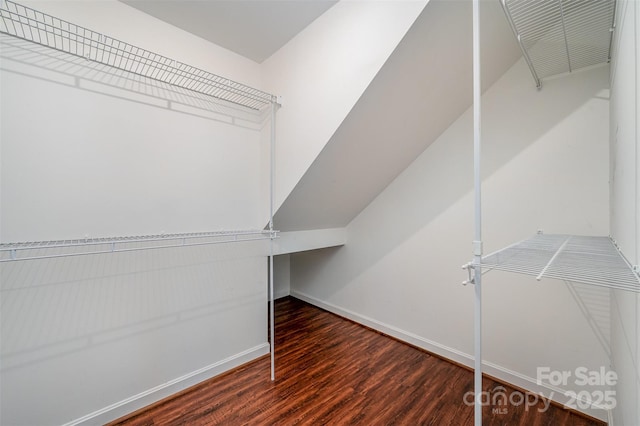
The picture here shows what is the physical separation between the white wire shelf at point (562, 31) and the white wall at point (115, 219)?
5.85 feet

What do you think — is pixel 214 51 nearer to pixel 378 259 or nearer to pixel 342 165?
pixel 342 165

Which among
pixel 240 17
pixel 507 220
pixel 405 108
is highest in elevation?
pixel 240 17

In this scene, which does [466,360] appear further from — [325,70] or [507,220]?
[325,70]

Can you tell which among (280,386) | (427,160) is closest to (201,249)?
(280,386)

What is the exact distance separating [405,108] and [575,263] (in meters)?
1.25

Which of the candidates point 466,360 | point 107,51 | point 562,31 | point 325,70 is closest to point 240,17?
point 325,70

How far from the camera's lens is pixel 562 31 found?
130cm

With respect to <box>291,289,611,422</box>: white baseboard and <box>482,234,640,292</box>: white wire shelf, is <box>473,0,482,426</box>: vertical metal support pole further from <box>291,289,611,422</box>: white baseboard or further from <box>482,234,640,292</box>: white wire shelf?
<box>291,289,611,422</box>: white baseboard

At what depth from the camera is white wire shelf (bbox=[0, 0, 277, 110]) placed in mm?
1249

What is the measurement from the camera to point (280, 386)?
185 centimetres

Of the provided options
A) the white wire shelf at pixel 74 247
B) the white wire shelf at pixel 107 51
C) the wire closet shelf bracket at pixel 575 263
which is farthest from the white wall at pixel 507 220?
the white wire shelf at pixel 74 247

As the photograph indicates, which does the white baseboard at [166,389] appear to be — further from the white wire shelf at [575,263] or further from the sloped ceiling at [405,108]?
the white wire shelf at [575,263]

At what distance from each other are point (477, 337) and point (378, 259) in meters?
1.72

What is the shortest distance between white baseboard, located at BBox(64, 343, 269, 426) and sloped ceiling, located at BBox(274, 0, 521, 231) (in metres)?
1.09
